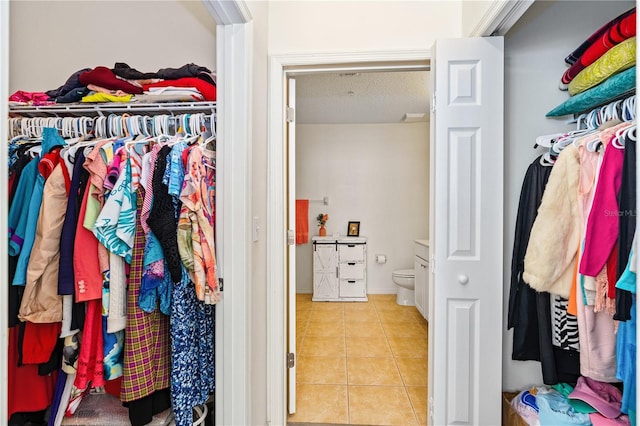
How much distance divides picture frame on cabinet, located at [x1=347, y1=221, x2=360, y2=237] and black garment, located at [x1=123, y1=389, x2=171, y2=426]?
137 inches

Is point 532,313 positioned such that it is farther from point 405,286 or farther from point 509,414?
point 405,286

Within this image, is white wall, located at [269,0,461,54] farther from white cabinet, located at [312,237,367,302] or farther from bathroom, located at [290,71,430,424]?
white cabinet, located at [312,237,367,302]

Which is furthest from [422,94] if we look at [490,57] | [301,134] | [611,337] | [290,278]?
[611,337]

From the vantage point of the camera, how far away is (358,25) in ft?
5.57

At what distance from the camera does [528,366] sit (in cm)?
162

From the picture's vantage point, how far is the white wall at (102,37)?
5.39 ft

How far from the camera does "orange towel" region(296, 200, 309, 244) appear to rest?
4.45 metres

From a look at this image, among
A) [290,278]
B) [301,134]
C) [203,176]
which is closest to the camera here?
[203,176]

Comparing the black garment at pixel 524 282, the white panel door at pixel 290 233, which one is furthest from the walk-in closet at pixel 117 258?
the black garment at pixel 524 282

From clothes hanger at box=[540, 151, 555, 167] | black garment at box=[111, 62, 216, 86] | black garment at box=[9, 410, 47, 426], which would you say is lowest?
black garment at box=[9, 410, 47, 426]

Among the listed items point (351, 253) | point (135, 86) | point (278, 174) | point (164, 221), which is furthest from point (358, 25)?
point (351, 253)

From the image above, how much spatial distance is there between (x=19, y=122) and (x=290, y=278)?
156 cm

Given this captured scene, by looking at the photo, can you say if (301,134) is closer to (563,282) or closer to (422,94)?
(422,94)

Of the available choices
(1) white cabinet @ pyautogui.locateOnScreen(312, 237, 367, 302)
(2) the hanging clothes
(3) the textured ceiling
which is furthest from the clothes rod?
(1) white cabinet @ pyautogui.locateOnScreen(312, 237, 367, 302)
